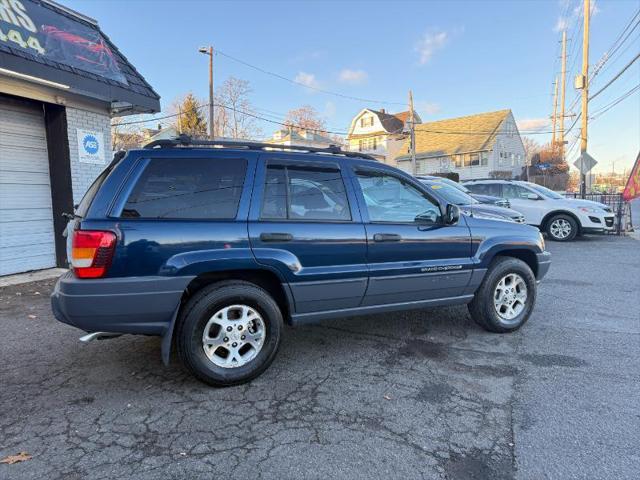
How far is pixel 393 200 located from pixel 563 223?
373 inches

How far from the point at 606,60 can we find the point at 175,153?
72.4 ft

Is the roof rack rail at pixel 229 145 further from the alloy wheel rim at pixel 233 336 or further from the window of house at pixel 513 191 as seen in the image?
the window of house at pixel 513 191

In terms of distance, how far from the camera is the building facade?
6.46 m

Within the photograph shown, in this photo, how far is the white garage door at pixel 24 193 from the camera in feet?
22.7

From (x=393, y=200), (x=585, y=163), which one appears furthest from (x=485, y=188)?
(x=393, y=200)

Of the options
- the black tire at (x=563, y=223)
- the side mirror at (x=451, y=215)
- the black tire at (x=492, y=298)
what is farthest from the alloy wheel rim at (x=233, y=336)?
the black tire at (x=563, y=223)

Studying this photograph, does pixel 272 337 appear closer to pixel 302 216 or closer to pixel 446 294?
pixel 302 216

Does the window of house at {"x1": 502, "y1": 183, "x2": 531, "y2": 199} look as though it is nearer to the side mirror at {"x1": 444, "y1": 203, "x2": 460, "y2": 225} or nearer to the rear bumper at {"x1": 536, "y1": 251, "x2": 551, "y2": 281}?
the rear bumper at {"x1": 536, "y1": 251, "x2": 551, "y2": 281}

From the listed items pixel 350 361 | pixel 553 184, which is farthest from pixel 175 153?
pixel 553 184

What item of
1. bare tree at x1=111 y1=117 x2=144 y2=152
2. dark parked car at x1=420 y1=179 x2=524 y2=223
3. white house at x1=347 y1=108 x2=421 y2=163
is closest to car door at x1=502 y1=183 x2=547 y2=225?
dark parked car at x1=420 y1=179 x2=524 y2=223

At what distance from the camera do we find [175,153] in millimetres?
3301

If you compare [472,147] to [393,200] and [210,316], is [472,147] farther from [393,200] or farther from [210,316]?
[210,316]

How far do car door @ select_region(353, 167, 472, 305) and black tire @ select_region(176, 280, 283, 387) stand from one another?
92 centimetres

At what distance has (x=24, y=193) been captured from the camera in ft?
23.5
